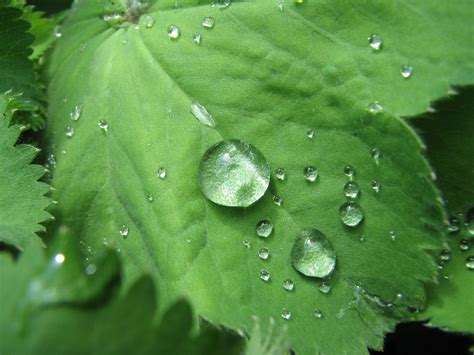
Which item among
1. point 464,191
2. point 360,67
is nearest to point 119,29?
point 360,67

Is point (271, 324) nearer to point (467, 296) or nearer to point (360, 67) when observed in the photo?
point (467, 296)

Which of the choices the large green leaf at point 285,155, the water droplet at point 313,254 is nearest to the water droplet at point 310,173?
the large green leaf at point 285,155

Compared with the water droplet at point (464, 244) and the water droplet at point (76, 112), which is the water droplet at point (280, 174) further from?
the water droplet at point (76, 112)

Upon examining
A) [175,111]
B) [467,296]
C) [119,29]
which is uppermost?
[119,29]

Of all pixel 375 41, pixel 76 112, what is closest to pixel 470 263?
pixel 375 41

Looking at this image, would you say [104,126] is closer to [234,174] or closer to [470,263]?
[234,174]
